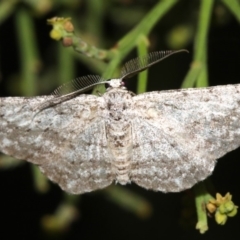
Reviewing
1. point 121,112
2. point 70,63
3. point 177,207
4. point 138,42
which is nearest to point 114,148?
point 121,112

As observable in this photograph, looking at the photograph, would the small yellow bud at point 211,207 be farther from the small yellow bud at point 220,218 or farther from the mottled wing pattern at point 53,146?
the mottled wing pattern at point 53,146

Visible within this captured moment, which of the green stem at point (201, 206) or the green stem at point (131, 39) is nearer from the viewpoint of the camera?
the green stem at point (201, 206)

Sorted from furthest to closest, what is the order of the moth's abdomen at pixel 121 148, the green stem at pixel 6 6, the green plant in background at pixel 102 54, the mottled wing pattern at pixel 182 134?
the green stem at pixel 6 6
the green plant in background at pixel 102 54
the moth's abdomen at pixel 121 148
the mottled wing pattern at pixel 182 134

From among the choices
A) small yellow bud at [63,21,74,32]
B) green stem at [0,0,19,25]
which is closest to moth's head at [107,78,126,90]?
small yellow bud at [63,21,74,32]

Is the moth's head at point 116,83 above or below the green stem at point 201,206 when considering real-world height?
above

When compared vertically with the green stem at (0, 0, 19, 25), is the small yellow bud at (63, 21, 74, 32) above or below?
below

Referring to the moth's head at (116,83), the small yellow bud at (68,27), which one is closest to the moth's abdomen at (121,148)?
the moth's head at (116,83)

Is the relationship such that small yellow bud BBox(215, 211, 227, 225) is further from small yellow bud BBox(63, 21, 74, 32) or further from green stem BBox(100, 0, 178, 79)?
small yellow bud BBox(63, 21, 74, 32)
